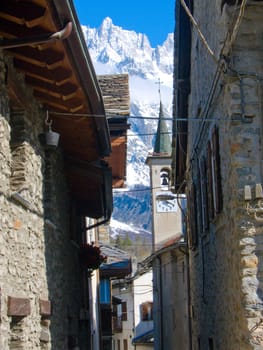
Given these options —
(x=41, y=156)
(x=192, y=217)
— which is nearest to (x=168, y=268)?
(x=192, y=217)

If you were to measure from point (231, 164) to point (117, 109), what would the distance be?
13.3 ft

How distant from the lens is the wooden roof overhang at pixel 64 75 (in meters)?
6.95

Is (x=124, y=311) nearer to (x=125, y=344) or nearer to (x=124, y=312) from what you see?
(x=124, y=312)

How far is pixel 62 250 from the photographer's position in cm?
1197

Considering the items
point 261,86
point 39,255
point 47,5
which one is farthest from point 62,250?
point 47,5

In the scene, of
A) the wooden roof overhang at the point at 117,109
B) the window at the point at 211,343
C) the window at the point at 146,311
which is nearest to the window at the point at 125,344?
the window at the point at 146,311

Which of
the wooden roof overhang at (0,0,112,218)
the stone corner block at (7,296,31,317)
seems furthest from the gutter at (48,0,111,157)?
the stone corner block at (7,296,31,317)

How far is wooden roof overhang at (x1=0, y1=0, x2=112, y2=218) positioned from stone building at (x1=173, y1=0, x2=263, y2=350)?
143 centimetres

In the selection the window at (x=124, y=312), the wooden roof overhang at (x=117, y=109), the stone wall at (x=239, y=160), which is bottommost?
the window at (x=124, y=312)

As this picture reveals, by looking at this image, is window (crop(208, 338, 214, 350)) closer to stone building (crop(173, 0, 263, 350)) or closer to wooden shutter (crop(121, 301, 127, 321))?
stone building (crop(173, 0, 263, 350))

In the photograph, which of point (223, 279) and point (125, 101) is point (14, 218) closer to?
point (223, 279)

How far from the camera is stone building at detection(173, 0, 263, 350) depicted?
8.99m

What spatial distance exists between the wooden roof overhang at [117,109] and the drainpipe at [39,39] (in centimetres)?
480

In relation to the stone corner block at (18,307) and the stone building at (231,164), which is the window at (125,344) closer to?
the stone building at (231,164)
